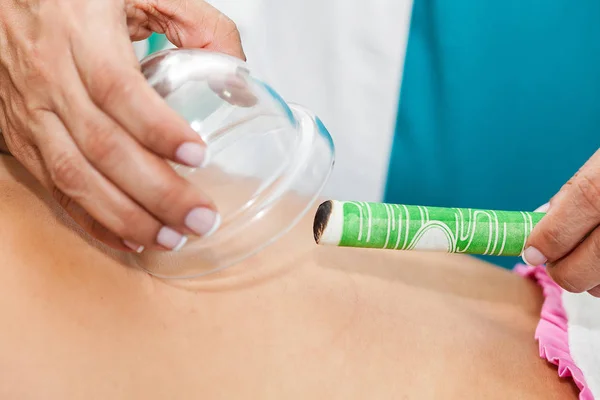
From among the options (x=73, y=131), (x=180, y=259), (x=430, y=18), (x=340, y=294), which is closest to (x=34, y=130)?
(x=73, y=131)

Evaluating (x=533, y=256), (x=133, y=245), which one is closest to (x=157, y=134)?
(x=133, y=245)

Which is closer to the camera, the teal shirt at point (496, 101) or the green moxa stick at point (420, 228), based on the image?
the green moxa stick at point (420, 228)

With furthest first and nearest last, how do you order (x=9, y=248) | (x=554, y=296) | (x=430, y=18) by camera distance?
(x=430, y=18)
(x=554, y=296)
(x=9, y=248)

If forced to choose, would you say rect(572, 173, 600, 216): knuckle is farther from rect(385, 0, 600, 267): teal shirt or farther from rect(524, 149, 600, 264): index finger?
rect(385, 0, 600, 267): teal shirt

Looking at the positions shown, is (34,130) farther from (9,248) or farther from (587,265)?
(587,265)

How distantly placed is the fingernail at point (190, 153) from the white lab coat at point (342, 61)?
1.92 ft

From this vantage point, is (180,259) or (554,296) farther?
(554,296)

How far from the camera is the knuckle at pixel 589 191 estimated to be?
0.60 meters

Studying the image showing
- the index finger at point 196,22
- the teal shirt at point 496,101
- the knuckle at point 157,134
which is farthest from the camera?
the teal shirt at point 496,101

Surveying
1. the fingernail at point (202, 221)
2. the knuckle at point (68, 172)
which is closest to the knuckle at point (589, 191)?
→ the fingernail at point (202, 221)

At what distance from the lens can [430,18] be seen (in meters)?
1.07

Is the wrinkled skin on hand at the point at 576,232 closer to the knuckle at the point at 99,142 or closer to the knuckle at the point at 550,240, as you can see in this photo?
the knuckle at the point at 550,240

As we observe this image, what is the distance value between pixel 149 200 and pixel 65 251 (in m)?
0.19

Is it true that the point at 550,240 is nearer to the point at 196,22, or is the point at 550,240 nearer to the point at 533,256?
the point at 533,256
